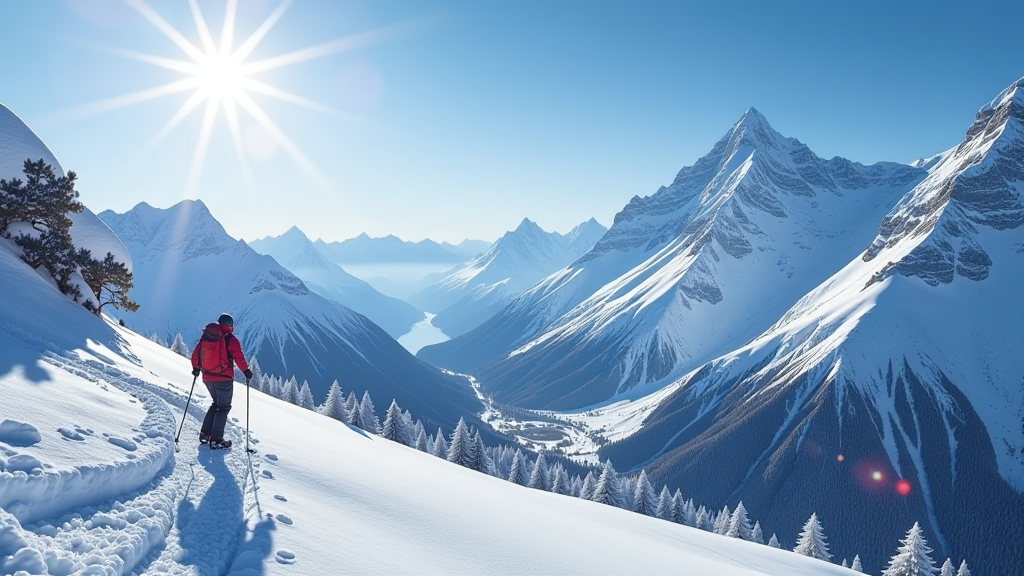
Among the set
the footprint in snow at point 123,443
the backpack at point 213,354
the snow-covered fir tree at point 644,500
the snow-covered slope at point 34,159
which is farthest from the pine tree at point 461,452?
the footprint in snow at point 123,443

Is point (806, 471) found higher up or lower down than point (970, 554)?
higher up

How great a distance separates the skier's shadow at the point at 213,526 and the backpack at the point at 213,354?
2933 mm

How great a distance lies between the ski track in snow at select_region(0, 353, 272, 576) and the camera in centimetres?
475

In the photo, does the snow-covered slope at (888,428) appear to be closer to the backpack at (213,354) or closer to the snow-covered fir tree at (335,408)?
the snow-covered fir tree at (335,408)

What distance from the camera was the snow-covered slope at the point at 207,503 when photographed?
543cm

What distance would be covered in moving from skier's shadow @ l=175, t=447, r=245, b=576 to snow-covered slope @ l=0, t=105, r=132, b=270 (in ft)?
90.1

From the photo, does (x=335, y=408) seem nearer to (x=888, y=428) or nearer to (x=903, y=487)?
(x=903, y=487)

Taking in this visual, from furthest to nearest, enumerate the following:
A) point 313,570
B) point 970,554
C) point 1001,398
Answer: point 1001,398, point 970,554, point 313,570

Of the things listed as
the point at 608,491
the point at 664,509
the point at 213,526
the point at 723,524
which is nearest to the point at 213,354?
the point at 213,526

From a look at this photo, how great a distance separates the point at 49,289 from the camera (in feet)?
67.3

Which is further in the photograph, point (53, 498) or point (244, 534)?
point (244, 534)

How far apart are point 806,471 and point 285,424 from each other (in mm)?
170903

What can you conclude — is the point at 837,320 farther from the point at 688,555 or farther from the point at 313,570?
the point at 313,570

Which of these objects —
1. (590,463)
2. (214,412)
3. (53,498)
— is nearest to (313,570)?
(53,498)
